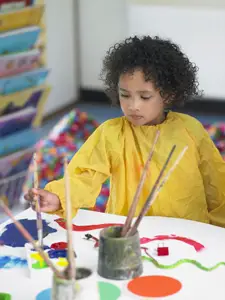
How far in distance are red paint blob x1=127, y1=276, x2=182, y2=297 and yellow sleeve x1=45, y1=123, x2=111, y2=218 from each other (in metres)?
0.28

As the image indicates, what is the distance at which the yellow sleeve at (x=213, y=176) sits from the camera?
161cm

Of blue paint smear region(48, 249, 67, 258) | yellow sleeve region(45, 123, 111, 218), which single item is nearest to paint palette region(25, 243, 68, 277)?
blue paint smear region(48, 249, 67, 258)

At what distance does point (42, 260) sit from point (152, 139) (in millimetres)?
471

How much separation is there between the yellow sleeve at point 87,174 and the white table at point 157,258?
5 centimetres

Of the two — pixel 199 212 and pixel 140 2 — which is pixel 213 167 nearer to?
pixel 199 212

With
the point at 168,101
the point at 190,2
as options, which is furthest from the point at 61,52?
the point at 168,101

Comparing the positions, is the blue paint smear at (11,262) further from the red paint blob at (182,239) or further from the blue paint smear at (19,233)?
the red paint blob at (182,239)

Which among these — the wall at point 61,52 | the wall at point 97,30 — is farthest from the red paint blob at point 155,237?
the wall at point 97,30

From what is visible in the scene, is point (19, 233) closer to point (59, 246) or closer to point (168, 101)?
point (59, 246)

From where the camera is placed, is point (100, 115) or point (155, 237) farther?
point (100, 115)

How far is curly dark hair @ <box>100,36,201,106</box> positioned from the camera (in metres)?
1.55

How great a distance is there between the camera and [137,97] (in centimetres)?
153

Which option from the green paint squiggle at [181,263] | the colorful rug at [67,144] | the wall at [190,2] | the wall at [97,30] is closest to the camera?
the green paint squiggle at [181,263]

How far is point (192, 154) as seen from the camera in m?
1.60
